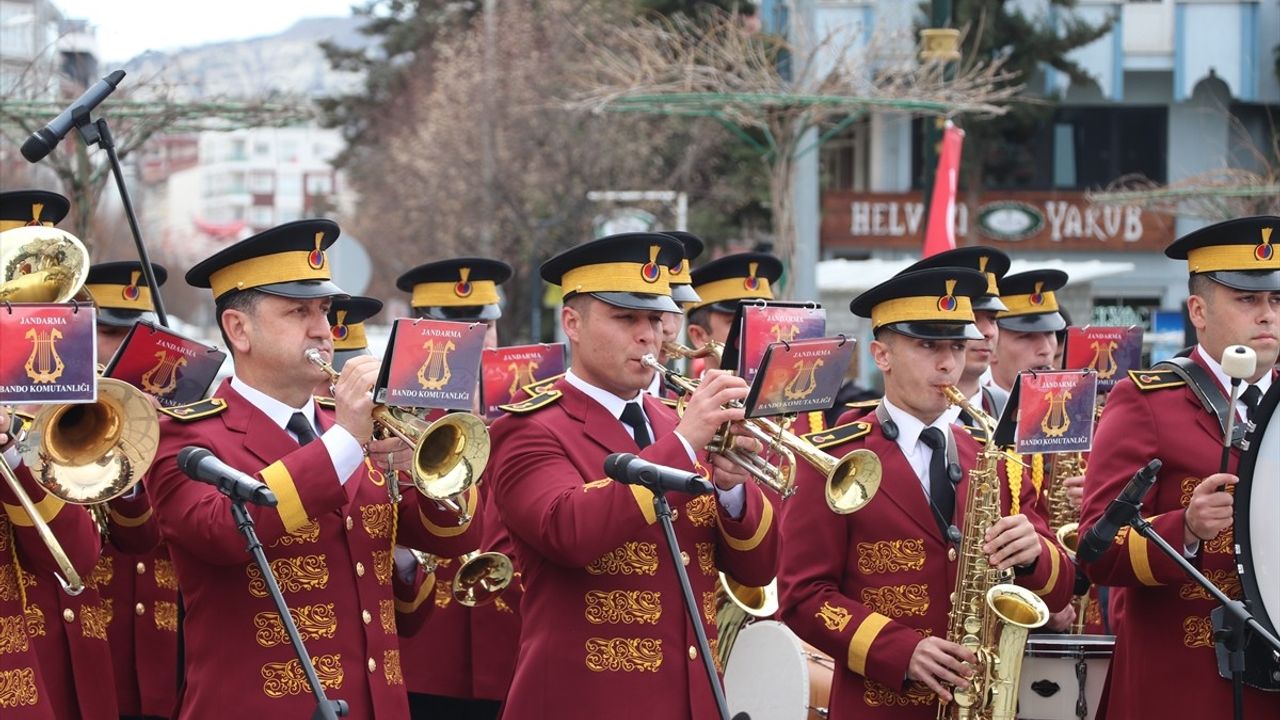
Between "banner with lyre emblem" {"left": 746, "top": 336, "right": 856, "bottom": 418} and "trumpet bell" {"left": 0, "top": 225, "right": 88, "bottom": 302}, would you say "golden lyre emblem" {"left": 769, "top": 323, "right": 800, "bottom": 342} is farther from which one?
"trumpet bell" {"left": 0, "top": 225, "right": 88, "bottom": 302}

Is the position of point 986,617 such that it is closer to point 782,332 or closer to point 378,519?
point 782,332

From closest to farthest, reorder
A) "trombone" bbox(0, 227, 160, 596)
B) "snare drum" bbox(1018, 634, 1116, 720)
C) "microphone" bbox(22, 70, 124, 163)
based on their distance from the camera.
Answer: "trombone" bbox(0, 227, 160, 596) < "microphone" bbox(22, 70, 124, 163) < "snare drum" bbox(1018, 634, 1116, 720)

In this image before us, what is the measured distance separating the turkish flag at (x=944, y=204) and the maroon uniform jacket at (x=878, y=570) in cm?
→ 865

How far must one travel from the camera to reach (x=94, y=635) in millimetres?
6484

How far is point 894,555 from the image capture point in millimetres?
6559

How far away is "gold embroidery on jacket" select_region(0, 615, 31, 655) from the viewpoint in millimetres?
5719

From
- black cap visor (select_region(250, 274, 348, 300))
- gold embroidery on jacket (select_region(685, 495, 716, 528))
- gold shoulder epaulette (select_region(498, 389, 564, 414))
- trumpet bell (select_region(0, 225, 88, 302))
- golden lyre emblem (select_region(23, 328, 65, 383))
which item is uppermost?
trumpet bell (select_region(0, 225, 88, 302))

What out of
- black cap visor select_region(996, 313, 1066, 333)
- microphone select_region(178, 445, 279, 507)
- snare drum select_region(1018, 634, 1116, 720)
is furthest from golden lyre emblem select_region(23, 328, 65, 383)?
black cap visor select_region(996, 313, 1066, 333)

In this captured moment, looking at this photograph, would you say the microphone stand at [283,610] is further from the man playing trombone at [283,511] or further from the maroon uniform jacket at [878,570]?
the maroon uniform jacket at [878,570]

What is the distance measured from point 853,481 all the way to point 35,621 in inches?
107

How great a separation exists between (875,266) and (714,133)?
3714mm

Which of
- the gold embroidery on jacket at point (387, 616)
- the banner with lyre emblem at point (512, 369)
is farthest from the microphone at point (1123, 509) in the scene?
the banner with lyre emblem at point (512, 369)

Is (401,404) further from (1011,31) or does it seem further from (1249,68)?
(1249,68)

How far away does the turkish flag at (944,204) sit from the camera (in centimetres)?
1541
